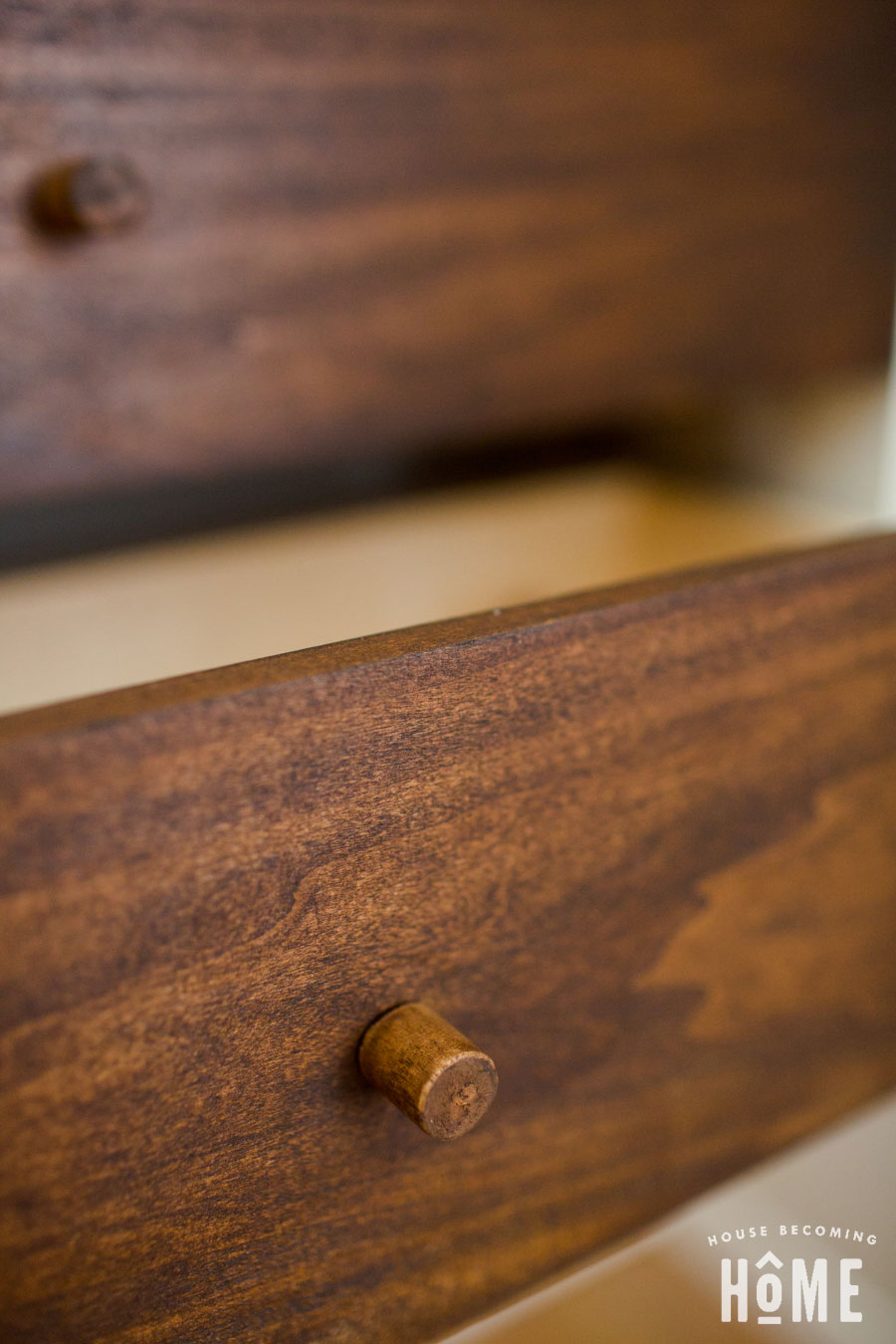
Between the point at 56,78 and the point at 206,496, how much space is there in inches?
7.8

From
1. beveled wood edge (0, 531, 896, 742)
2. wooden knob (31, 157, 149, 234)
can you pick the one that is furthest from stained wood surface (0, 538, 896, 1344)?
wooden knob (31, 157, 149, 234)

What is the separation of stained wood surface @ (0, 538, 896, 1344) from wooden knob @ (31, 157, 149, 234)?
0.54 feet

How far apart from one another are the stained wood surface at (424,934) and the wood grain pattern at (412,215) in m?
0.16

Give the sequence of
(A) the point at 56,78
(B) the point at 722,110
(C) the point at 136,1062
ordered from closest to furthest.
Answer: (C) the point at 136,1062 → (A) the point at 56,78 → (B) the point at 722,110

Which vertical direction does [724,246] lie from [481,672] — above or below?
above

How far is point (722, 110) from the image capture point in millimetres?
404

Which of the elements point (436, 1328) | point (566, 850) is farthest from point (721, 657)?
point (436, 1328)

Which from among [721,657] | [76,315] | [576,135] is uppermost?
[576,135]

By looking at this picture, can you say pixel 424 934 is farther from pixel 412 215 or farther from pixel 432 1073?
pixel 412 215

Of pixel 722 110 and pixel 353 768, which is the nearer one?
pixel 353 768

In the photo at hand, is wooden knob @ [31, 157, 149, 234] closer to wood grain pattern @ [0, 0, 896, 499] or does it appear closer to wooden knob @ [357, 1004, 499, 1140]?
wood grain pattern @ [0, 0, 896, 499]

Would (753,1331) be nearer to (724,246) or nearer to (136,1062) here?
(136,1062)

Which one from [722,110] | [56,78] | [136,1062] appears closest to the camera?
[136,1062]

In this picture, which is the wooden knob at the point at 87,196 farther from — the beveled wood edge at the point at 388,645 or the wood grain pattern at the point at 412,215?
the beveled wood edge at the point at 388,645
